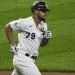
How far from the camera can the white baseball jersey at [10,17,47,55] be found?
7609 millimetres

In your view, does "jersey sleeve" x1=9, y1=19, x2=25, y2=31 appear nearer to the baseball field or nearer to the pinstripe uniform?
the pinstripe uniform

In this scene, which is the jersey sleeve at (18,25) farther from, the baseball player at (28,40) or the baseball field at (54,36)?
the baseball field at (54,36)

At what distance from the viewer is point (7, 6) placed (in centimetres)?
2022

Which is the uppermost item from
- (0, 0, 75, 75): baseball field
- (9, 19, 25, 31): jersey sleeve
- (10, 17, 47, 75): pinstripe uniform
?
(9, 19, 25, 31): jersey sleeve

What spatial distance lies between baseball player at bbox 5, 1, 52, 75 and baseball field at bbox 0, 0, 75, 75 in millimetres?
4584

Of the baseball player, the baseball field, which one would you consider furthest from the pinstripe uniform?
the baseball field

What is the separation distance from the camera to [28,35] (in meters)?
7.64

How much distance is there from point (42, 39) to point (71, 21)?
30.7 ft

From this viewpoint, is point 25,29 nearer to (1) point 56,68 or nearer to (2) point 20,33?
(2) point 20,33

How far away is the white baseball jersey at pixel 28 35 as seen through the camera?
25.0ft

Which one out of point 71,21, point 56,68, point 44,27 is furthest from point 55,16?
point 44,27

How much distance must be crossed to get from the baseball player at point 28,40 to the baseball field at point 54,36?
4584 mm

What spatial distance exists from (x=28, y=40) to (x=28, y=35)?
0.33ft

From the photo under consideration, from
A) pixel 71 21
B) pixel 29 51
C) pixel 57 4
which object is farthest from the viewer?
pixel 57 4
